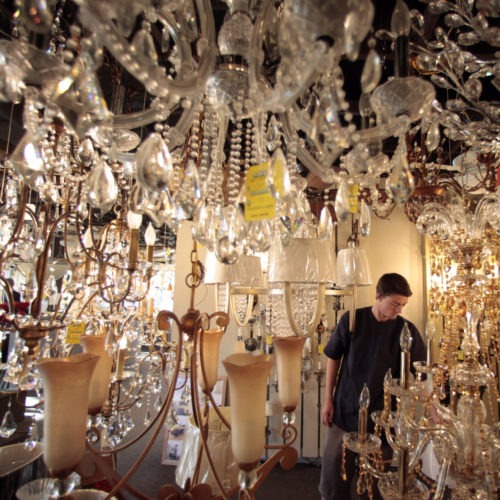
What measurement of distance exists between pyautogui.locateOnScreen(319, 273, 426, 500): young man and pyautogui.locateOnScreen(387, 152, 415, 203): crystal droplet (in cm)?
120

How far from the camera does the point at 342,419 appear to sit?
179 cm

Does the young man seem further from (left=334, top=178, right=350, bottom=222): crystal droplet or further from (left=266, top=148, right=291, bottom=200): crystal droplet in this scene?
(left=266, top=148, right=291, bottom=200): crystal droplet

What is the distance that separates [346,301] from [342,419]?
156 cm

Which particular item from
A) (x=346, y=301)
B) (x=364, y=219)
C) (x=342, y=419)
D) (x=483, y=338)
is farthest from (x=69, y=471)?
(x=346, y=301)

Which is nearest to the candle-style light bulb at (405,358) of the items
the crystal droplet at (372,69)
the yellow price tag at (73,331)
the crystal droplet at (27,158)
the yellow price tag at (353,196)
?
the yellow price tag at (353,196)

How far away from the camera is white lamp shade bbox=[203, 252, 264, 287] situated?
1.16 metres

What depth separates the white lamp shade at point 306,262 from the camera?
967 millimetres

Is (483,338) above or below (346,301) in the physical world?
below

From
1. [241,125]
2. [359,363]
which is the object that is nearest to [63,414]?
[241,125]

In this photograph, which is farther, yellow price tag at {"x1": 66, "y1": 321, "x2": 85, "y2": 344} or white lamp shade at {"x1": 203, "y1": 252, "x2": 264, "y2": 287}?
yellow price tag at {"x1": 66, "y1": 321, "x2": 85, "y2": 344}

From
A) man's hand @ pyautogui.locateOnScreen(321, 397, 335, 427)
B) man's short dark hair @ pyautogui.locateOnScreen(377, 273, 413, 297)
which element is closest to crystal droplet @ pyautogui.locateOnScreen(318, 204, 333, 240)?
man's short dark hair @ pyautogui.locateOnScreen(377, 273, 413, 297)

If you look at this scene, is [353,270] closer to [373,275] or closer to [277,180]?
[277,180]

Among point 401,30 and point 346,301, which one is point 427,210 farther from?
point 346,301

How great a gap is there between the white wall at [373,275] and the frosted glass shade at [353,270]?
1.77m
